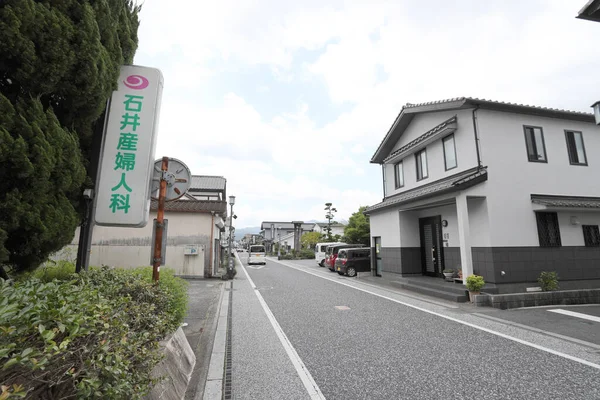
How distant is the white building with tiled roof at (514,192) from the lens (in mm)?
9141

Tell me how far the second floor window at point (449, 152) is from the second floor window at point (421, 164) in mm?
1326

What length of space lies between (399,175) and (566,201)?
6774mm

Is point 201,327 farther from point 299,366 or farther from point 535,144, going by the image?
point 535,144

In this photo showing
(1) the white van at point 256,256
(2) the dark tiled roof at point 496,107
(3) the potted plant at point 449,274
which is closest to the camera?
(2) the dark tiled roof at point 496,107

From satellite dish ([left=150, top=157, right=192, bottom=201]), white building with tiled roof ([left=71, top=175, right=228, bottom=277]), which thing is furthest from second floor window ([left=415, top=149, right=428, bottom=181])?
satellite dish ([left=150, top=157, right=192, bottom=201])

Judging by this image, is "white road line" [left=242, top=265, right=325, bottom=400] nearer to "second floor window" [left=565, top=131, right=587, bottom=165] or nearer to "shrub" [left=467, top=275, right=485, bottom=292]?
"shrub" [left=467, top=275, right=485, bottom=292]

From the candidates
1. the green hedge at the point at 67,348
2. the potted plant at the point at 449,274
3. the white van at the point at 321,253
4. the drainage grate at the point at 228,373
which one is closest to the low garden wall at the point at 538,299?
the potted plant at the point at 449,274

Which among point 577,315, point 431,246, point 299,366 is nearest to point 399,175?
point 431,246

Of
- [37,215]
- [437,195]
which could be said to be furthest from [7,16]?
[437,195]

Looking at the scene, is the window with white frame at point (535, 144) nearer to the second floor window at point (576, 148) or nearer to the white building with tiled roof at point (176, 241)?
the second floor window at point (576, 148)

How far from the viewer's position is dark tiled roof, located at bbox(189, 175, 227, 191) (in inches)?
970

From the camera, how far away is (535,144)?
10.2 m

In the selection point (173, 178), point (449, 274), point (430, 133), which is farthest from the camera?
point (430, 133)

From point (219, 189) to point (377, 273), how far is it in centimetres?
1519
